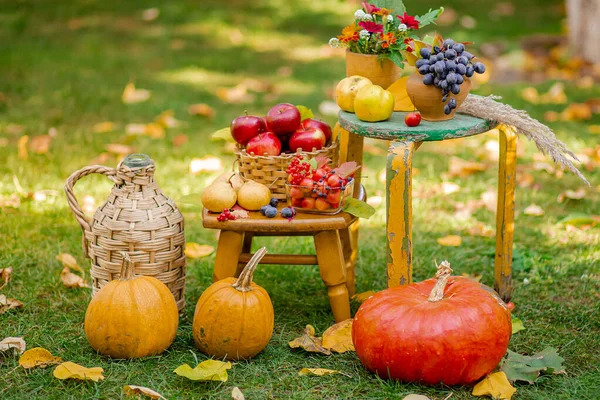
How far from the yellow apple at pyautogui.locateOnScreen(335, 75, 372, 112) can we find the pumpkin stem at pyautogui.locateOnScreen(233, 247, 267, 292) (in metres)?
0.70

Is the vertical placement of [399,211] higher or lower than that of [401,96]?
lower

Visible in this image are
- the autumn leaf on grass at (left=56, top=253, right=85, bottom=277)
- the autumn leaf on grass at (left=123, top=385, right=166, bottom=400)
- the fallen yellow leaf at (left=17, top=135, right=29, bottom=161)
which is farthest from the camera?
the fallen yellow leaf at (left=17, top=135, right=29, bottom=161)

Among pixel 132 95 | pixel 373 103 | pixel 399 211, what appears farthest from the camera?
pixel 132 95

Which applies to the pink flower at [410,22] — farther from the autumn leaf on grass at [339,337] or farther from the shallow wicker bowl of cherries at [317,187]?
the autumn leaf on grass at [339,337]

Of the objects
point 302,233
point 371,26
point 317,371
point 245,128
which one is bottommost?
point 317,371

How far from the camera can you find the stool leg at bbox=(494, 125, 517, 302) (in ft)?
10.1

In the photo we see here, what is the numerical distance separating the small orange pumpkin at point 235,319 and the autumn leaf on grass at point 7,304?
852 mm

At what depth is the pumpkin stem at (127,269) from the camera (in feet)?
8.88

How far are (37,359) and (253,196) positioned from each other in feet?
3.07

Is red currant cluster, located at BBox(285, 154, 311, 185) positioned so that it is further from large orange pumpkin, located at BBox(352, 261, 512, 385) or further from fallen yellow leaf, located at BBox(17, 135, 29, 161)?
fallen yellow leaf, located at BBox(17, 135, 29, 161)

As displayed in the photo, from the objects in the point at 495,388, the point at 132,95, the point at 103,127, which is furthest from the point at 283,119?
the point at 132,95

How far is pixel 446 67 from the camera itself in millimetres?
2809

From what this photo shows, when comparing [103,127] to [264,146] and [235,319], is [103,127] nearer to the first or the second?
[264,146]

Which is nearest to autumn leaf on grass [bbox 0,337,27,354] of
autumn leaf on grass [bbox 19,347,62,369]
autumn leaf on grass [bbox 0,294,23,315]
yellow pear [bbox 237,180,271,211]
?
autumn leaf on grass [bbox 19,347,62,369]
